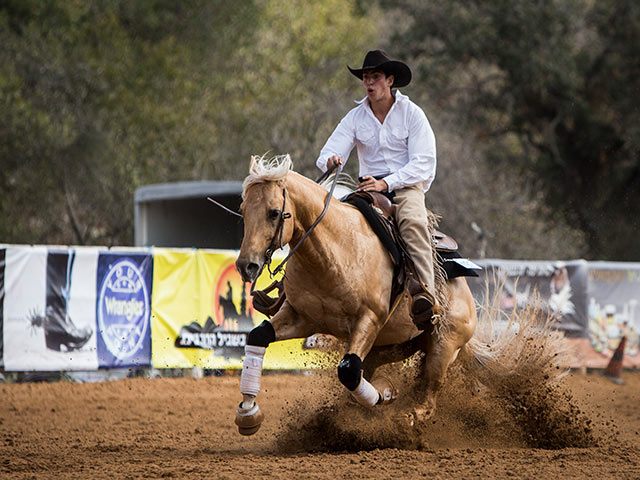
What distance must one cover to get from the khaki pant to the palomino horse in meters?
0.24

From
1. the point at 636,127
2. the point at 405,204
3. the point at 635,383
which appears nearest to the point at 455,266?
the point at 405,204

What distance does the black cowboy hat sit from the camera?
6.68m

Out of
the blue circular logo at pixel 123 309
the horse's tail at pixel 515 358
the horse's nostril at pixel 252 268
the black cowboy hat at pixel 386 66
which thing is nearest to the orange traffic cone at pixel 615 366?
the horse's tail at pixel 515 358

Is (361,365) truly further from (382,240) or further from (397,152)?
(397,152)

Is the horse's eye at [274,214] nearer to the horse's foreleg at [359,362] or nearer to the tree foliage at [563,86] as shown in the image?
the horse's foreleg at [359,362]

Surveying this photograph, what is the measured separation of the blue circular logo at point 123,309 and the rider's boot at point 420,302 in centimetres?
571

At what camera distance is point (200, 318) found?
11961 millimetres

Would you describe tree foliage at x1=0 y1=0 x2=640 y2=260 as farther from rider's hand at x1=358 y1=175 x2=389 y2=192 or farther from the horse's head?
the horse's head

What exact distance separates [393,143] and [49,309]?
18.9ft

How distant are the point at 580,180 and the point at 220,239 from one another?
14.2m

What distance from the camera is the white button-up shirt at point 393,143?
677cm

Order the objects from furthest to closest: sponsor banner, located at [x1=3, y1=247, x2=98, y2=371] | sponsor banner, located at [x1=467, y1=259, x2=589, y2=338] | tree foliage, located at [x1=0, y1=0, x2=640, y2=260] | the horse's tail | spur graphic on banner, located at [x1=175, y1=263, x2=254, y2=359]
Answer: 1. tree foliage, located at [x1=0, y1=0, x2=640, y2=260]
2. sponsor banner, located at [x1=467, y1=259, x2=589, y2=338]
3. spur graphic on banner, located at [x1=175, y1=263, x2=254, y2=359]
4. sponsor banner, located at [x1=3, y1=247, x2=98, y2=371]
5. the horse's tail

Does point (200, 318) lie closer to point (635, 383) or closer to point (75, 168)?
point (635, 383)

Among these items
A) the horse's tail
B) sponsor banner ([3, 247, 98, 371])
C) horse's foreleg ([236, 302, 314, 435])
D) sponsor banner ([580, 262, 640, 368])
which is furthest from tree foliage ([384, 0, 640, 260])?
horse's foreleg ([236, 302, 314, 435])
